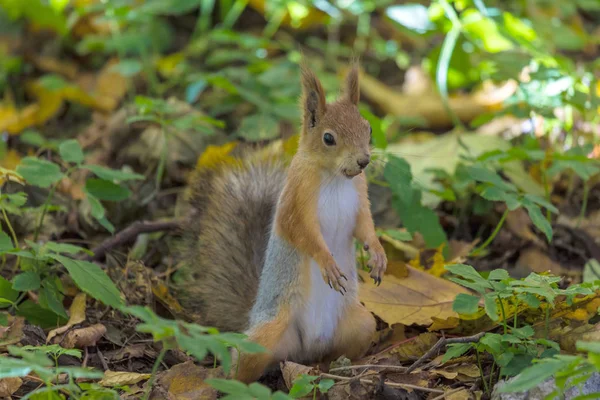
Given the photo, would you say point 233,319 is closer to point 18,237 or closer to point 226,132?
point 18,237

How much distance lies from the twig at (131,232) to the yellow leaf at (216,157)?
0.19 m

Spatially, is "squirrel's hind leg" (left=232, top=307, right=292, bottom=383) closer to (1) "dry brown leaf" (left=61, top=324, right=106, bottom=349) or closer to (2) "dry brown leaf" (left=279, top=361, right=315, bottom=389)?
(2) "dry brown leaf" (left=279, top=361, right=315, bottom=389)

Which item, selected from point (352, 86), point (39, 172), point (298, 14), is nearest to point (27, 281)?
point (39, 172)

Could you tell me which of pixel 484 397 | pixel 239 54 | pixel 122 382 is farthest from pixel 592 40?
pixel 122 382

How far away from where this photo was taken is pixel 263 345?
68.7 inches

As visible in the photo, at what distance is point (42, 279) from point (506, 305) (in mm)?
1119

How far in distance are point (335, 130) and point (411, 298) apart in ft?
1.75

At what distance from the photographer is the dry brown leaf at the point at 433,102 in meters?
3.58

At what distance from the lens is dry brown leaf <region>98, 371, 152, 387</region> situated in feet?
5.49

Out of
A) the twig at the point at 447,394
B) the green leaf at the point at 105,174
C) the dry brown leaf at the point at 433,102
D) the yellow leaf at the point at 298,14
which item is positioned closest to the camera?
the twig at the point at 447,394

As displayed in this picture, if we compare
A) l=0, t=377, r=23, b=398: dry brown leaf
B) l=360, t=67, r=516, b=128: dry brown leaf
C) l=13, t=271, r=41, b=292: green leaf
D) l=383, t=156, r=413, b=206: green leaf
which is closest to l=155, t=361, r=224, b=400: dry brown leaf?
l=0, t=377, r=23, b=398: dry brown leaf

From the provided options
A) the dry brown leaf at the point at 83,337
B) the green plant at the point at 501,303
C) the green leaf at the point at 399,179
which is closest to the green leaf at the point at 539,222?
the green plant at the point at 501,303

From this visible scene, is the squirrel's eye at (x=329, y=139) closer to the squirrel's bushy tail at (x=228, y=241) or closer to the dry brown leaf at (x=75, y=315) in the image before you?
the squirrel's bushy tail at (x=228, y=241)

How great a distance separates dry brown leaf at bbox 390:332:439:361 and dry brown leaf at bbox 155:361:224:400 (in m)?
0.43
